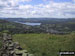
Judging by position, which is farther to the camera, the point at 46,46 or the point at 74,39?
the point at 74,39

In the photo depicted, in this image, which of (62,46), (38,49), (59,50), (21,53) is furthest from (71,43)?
(21,53)

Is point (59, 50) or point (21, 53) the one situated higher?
point (21, 53)

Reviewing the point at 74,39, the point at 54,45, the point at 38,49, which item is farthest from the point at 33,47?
the point at 74,39

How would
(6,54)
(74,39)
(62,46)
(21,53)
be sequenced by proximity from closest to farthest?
(21,53) < (6,54) < (62,46) < (74,39)

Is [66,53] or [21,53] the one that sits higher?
[21,53]

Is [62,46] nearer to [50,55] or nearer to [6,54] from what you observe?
[50,55]

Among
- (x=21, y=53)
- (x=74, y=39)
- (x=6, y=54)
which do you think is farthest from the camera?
(x=74, y=39)

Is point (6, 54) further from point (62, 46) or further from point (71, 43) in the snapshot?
point (71, 43)

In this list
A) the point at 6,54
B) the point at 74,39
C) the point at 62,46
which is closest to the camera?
the point at 6,54

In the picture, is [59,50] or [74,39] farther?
[74,39]
